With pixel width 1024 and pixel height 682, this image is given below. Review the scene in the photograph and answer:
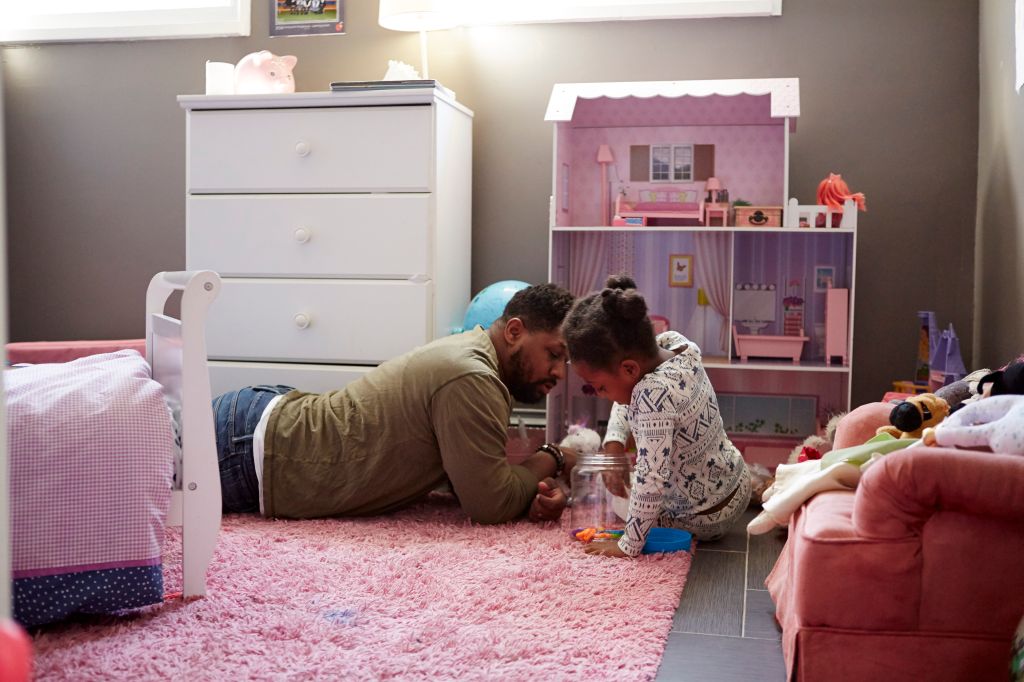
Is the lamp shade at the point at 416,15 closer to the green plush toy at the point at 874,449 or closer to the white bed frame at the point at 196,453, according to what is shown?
the white bed frame at the point at 196,453

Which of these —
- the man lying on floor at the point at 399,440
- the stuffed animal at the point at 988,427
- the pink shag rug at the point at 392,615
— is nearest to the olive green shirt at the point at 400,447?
the man lying on floor at the point at 399,440

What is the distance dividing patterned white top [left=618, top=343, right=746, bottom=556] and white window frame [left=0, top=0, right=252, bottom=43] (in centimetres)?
246

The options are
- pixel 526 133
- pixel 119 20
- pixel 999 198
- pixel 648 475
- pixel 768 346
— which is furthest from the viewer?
pixel 119 20

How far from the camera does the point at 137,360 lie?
2.02 metres

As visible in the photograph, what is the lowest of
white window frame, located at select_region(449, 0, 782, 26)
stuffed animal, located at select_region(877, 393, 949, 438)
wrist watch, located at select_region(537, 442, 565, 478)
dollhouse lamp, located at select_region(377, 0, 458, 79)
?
wrist watch, located at select_region(537, 442, 565, 478)

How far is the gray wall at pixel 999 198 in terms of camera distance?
2.83m

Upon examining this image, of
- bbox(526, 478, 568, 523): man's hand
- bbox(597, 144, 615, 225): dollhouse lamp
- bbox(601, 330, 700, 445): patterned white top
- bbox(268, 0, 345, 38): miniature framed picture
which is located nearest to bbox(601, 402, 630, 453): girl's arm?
bbox(601, 330, 700, 445): patterned white top

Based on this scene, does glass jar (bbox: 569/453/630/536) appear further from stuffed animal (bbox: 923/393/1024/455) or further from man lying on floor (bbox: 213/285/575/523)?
stuffed animal (bbox: 923/393/1024/455)

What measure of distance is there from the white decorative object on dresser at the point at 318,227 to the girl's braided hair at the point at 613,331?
956 millimetres

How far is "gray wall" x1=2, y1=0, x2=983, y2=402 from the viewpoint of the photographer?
11.3 ft

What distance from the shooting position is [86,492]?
177cm

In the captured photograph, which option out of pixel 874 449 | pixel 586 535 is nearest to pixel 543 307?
pixel 586 535

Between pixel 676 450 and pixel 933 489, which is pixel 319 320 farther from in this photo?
pixel 933 489

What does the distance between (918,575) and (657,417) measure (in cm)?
84
